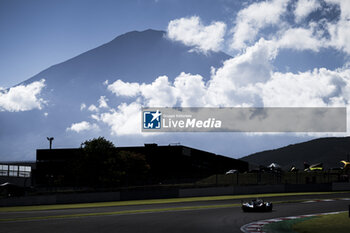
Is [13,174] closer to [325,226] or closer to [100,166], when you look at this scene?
[100,166]

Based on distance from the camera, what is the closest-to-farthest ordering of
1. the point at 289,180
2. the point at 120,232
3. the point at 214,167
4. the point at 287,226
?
the point at 120,232, the point at 287,226, the point at 289,180, the point at 214,167

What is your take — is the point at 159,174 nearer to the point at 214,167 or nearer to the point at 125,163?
the point at 125,163

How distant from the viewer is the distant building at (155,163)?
3452 inches

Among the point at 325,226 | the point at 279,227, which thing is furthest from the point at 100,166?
the point at 325,226

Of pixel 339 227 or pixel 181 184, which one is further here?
pixel 181 184

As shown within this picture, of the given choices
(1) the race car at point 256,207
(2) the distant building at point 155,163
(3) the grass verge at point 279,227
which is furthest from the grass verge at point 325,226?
(2) the distant building at point 155,163

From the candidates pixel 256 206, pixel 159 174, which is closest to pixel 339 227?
pixel 256 206

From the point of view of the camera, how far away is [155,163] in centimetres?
8875

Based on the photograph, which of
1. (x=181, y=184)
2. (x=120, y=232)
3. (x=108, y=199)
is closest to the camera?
(x=120, y=232)

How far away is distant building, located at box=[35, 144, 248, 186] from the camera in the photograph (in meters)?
87.7

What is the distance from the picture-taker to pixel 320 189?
50.1 m

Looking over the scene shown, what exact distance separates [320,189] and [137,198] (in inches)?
781

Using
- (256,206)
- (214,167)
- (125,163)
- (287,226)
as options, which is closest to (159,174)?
(125,163)

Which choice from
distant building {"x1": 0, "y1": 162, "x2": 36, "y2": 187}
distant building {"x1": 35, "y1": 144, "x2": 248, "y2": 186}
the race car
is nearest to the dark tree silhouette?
distant building {"x1": 35, "y1": 144, "x2": 248, "y2": 186}
